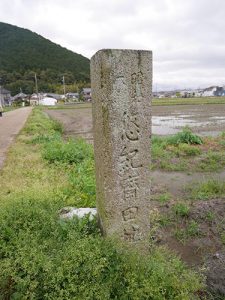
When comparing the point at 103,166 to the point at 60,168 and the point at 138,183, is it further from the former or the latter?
the point at 60,168

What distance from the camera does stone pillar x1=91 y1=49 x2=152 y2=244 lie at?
2.70 metres

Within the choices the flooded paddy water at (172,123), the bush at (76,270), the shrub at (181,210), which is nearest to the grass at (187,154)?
the shrub at (181,210)

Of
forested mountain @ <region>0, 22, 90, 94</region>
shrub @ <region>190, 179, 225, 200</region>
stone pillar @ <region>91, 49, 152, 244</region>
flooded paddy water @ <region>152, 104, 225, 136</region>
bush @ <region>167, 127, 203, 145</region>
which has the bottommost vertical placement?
flooded paddy water @ <region>152, 104, 225, 136</region>

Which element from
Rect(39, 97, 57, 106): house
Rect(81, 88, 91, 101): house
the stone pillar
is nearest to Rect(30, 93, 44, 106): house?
Rect(39, 97, 57, 106): house

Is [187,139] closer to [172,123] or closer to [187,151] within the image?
[187,151]

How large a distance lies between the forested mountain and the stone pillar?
311 feet

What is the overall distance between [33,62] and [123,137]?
10886 centimetres

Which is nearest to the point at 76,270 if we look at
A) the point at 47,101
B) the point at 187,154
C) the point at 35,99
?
the point at 187,154

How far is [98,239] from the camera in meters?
2.88

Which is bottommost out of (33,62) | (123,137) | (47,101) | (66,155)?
(47,101)

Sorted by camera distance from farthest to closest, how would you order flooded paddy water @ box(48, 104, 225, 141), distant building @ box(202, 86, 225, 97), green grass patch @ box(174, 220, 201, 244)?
distant building @ box(202, 86, 225, 97) < flooded paddy water @ box(48, 104, 225, 141) < green grass patch @ box(174, 220, 201, 244)

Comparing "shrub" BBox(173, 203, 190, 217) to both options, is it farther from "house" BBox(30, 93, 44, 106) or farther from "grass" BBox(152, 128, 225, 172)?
"house" BBox(30, 93, 44, 106)

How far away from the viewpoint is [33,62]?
102m

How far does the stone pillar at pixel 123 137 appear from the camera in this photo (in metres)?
2.70
